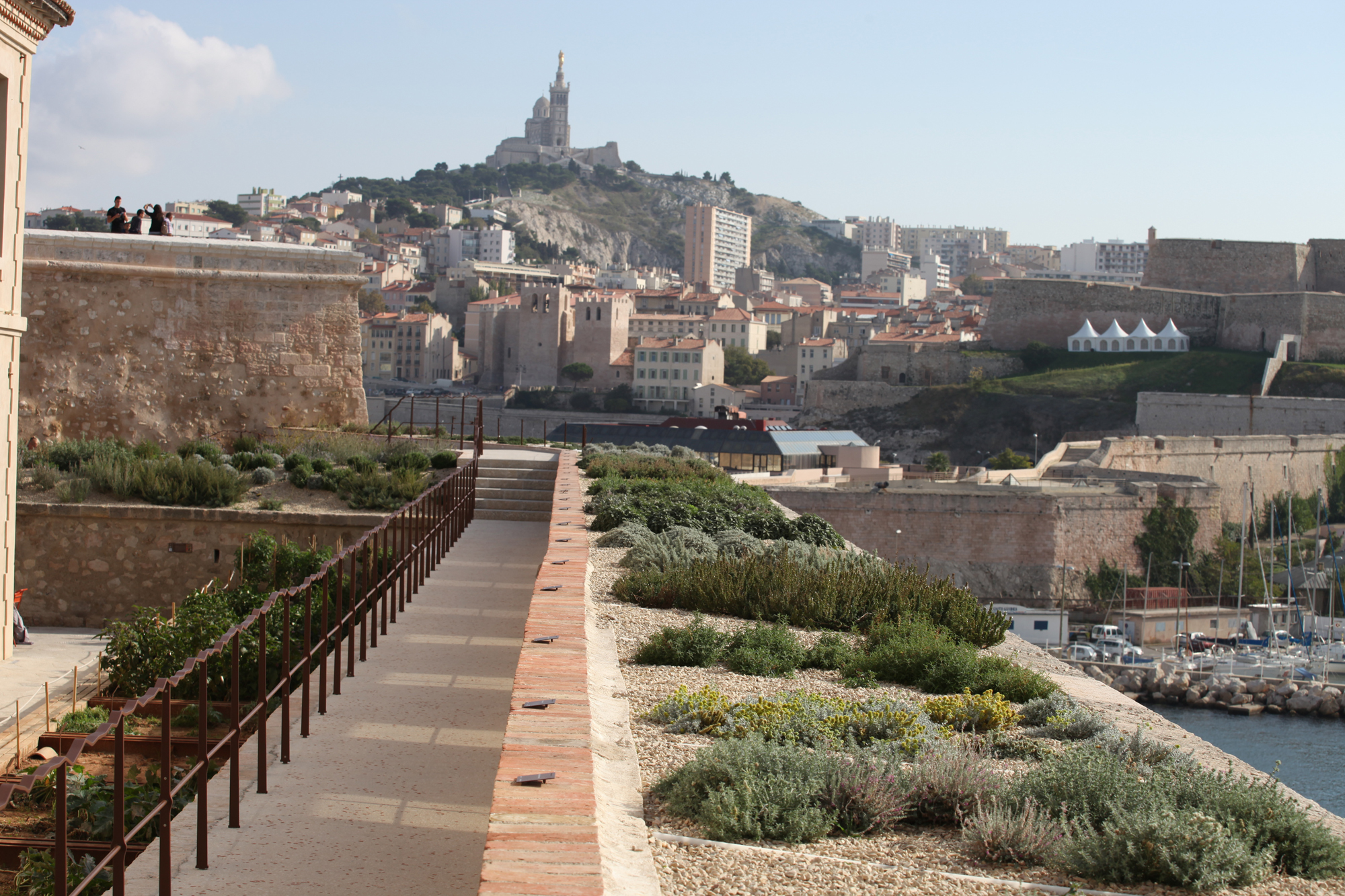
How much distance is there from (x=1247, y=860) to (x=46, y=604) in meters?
10.4

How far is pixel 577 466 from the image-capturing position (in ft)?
43.5

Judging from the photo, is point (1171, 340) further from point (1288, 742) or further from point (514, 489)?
point (514, 489)

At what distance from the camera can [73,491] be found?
425 inches

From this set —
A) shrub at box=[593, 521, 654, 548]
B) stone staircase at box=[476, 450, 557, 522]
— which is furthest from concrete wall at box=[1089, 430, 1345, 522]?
shrub at box=[593, 521, 654, 548]

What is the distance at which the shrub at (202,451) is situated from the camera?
40.5 ft

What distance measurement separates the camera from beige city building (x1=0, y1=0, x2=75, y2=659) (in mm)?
7668

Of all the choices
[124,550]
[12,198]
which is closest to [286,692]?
[12,198]

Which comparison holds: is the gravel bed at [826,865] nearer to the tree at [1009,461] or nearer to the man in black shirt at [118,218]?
the man in black shirt at [118,218]

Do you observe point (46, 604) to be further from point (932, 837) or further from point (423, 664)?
point (932, 837)

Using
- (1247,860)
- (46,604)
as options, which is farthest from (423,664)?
(46,604)

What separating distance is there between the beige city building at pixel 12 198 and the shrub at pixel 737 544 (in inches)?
187

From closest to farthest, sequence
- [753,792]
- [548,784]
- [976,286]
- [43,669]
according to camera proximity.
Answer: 1. [548,784]
2. [753,792]
3. [43,669]
4. [976,286]

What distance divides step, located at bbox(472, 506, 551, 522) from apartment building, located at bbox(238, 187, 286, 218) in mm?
134084

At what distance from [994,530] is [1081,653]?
479cm
